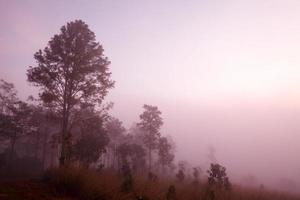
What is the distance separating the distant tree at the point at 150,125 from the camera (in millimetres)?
43656

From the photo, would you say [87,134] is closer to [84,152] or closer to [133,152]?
[84,152]

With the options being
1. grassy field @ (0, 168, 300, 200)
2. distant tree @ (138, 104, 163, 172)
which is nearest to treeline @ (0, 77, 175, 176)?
distant tree @ (138, 104, 163, 172)

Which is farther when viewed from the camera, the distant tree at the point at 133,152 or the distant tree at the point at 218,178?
the distant tree at the point at 133,152

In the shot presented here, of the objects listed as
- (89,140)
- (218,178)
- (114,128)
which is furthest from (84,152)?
(114,128)

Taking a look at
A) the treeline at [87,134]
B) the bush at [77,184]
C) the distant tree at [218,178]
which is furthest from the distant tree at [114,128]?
the bush at [77,184]

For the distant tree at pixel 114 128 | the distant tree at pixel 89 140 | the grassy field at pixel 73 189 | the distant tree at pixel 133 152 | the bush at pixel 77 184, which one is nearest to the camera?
the grassy field at pixel 73 189

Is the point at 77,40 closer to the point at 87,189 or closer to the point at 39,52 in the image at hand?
the point at 39,52

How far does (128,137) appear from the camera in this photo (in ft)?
181

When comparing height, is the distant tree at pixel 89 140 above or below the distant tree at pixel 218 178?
above

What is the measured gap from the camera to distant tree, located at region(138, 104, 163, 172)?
4366 cm

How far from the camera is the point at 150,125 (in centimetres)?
4425

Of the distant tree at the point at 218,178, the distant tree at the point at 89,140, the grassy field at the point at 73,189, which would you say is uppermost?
the distant tree at the point at 89,140

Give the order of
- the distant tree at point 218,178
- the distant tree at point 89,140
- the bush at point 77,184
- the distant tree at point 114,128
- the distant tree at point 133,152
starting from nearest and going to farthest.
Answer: the bush at point 77,184
the distant tree at point 218,178
the distant tree at point 89,140
the distant tree at point 133,152
the distant tree at point 114,128

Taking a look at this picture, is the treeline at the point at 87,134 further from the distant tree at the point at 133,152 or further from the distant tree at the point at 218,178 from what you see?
the distant tree at the point at 218,178
